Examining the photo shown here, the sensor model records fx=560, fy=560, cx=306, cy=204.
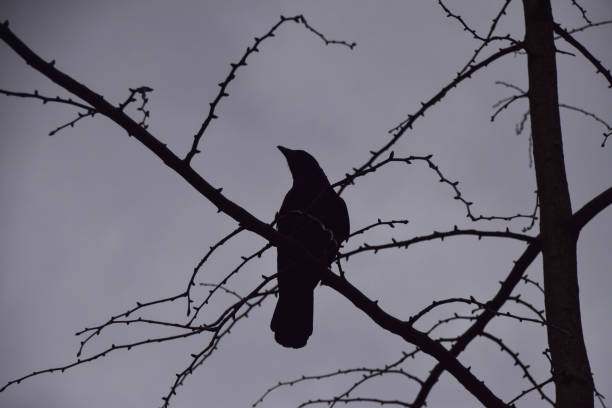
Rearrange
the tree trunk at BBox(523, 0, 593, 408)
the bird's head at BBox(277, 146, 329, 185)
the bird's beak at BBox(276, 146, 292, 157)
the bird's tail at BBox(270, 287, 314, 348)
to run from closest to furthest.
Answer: the tree trunk at BBox(523, 0, 593, 408)
the bird's tail at BBox(270, 287, 314, 348)
the bird's head at BBox(277, 146, 329, 185)
the bird's beak at BBox(276, 146, 292, 157)

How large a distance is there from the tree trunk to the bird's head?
2217mm

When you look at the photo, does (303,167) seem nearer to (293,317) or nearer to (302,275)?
(302,275)

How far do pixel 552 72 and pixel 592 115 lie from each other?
1.85 feet

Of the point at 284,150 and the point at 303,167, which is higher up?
the point at 284,150

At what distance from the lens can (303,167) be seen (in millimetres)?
4496

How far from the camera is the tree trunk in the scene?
5.66ft

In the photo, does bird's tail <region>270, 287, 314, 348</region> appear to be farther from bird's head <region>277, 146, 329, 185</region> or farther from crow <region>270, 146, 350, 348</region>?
bird's head <region>277, 146, 329, 185</region>

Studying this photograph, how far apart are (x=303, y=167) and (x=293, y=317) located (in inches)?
53.7

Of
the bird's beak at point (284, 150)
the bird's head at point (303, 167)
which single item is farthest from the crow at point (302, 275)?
the bird's beak at point (284, 150)

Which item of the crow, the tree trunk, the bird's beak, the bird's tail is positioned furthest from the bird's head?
the tree trunk

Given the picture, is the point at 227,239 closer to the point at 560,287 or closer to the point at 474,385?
the point at 474,385

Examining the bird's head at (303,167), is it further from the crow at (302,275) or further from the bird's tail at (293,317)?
the bird's tail at (293,317)

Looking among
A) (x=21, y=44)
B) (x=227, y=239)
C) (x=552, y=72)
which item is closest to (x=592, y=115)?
(x=552, y=72)

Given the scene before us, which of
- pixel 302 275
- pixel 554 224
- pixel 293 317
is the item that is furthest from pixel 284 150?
pixel 554 224
